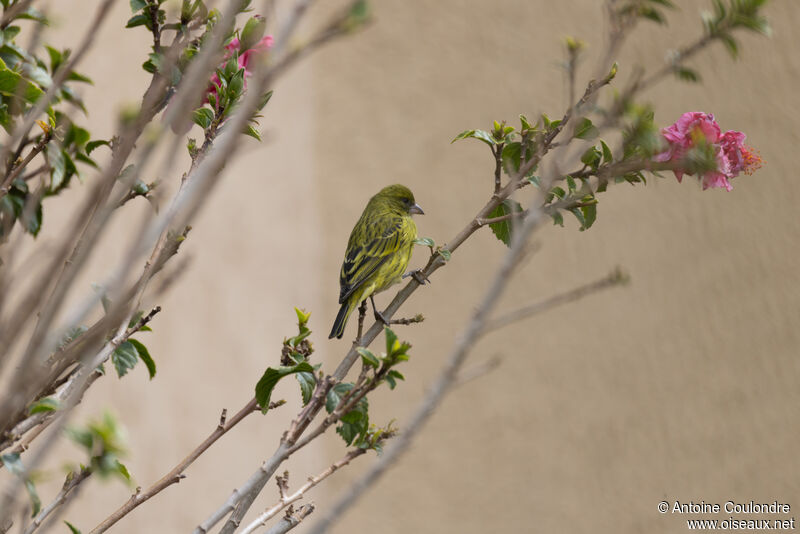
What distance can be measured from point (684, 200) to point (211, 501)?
275 centimetres

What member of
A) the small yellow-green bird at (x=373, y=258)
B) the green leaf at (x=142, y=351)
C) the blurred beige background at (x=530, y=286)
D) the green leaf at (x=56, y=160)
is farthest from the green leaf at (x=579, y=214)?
the blurred beige background at (x=530, y=286)

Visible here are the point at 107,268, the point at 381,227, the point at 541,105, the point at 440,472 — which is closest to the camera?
the point at 381,227

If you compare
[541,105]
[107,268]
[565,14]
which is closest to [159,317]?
[107,268]

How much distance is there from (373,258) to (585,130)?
1.24 metres

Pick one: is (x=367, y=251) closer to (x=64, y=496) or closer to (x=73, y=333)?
(x=73, y=333)

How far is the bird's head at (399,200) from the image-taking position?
2986 mm

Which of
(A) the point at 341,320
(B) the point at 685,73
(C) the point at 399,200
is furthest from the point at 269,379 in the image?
(C) the point at 399,200

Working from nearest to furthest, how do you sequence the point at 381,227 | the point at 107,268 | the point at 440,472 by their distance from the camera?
the point at 381,227 < the point at 107,268 < the point at 440,472

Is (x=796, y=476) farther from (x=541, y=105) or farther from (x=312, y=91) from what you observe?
(x=312, y=91)

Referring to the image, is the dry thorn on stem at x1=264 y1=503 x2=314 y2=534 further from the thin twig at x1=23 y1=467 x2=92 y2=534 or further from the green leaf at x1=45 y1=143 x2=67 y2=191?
the green leaf at x1=45 y1=143 x2=67 y2=191

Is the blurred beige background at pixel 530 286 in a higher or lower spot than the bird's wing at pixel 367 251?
higher

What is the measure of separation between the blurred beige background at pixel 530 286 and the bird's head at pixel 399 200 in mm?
1399

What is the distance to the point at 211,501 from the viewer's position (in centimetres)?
400

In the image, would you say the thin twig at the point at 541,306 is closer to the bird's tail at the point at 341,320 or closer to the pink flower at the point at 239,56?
the pink flower at the point at 239,56
